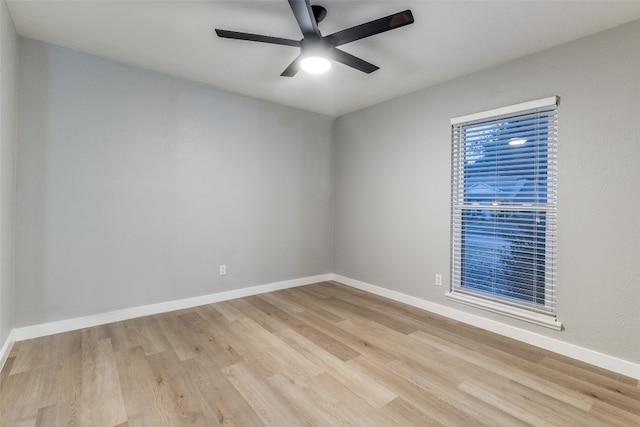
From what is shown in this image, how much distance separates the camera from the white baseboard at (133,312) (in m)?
2.55

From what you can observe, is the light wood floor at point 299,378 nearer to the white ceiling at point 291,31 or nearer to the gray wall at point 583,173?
the gray wall at point 583,173

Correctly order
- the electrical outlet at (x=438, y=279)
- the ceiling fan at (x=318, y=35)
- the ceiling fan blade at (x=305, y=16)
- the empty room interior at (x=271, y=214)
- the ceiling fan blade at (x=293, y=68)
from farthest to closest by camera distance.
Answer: the electrical outlet at (x=438, y=279), the ceiling fan blade at (x=293, y=68), the empty room interior at (x=271, y=214), the ceiling fan at (x=318, y=35), the ceiling fan blade at (x=305, y=16)

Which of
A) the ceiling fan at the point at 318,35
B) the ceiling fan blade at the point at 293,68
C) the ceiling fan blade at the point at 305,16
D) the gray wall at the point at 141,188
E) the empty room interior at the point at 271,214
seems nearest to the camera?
the ceiling fan blade at the point at 305,16

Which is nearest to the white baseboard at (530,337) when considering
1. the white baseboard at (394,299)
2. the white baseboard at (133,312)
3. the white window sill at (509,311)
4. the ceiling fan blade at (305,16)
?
the white baseboard at (394,299)

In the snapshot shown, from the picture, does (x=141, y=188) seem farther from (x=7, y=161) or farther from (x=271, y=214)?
(x=271, y=214)

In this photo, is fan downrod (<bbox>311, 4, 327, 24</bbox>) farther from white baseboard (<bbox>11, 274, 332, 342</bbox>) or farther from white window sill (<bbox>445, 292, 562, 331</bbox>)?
white baseboard (<bbox>11, 274, 332, 342</bbox>)

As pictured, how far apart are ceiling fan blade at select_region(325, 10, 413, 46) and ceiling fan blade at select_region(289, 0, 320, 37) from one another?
148 mm

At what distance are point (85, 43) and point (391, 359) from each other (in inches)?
143

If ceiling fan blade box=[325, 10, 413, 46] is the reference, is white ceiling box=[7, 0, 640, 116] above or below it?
above

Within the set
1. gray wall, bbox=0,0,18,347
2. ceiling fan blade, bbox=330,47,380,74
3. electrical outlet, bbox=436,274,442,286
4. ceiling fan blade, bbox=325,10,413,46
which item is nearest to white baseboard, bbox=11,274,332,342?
gray wall, bbox=0,0,18,347

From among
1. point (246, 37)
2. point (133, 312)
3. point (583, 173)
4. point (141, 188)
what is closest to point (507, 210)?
point (583, 173)

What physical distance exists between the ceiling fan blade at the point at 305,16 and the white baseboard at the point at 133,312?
2.90 m

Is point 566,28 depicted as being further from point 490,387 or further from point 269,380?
point 269,380

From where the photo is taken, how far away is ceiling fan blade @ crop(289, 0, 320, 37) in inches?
64.7
